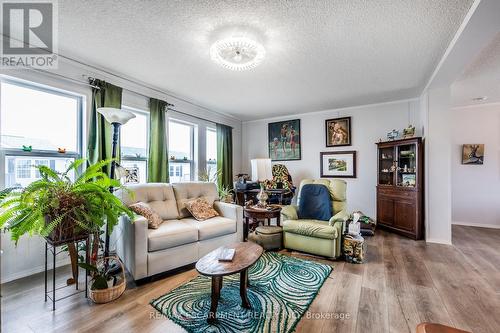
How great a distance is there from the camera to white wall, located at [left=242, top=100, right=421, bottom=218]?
14.0ft

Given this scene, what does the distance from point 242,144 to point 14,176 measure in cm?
414

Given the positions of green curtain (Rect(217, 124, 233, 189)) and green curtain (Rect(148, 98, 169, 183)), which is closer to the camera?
green curtain (Rect(148, 98, 169, 183))

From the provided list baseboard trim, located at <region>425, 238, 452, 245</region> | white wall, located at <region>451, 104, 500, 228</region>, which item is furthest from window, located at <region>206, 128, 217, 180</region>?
white wall, located at <region>451, 104, 500, 228</region>

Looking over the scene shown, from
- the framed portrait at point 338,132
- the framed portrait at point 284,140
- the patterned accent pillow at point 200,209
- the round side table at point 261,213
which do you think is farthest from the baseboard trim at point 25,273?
the framed portrait at point 338,132

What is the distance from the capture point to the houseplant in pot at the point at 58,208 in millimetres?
1753

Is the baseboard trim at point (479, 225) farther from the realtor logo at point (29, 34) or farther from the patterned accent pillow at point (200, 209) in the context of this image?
the realtor logo at point (29, 34)

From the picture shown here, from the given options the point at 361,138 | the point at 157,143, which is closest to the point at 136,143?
the point at 157,143

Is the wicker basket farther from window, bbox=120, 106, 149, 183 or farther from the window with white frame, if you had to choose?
window, bbox=120, 106, 149, 183

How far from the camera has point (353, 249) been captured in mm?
2748

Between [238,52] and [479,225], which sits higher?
[238,52]

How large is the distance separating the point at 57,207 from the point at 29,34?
181 cm

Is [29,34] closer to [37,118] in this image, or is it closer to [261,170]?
[37,118]

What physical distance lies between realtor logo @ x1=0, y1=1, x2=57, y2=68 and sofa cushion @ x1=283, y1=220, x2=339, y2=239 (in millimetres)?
3200

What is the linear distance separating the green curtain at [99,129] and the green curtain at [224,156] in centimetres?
227
